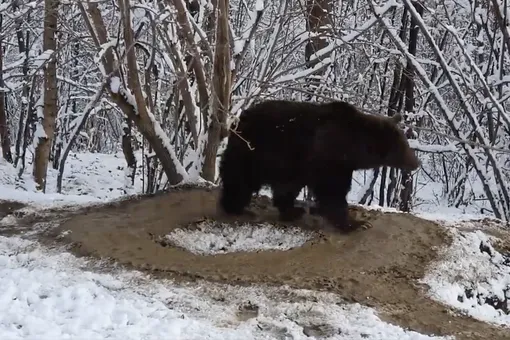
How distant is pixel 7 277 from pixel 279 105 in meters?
2.50

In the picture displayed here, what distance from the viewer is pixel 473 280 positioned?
15.5 feet

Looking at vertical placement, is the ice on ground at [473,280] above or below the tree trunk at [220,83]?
below

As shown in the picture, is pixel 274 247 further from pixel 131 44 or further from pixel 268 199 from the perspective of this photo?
pixel 131 44

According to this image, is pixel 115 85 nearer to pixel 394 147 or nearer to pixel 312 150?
pixel 312 150

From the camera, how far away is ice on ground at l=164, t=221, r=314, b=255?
5362mm

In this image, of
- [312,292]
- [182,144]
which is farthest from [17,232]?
[182,144]

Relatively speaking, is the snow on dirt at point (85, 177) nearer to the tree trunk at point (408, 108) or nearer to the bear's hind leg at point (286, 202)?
the tree trunk at point (408, 108)

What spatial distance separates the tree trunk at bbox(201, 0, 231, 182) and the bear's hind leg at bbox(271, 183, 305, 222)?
1212mm

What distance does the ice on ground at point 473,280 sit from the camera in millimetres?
4395

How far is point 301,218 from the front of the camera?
5766 mm

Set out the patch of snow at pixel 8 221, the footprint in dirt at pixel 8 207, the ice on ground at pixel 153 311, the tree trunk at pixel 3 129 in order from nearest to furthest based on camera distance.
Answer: the ice on ground at pixel 153 311 → the patch of snow at pixel 8 221 → the footprint in dirt at pixel 8 207 → the tree trunk at pixel 3 129

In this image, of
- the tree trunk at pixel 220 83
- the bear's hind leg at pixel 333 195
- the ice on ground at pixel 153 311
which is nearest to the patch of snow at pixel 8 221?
the ice on ground at pixel 153 311

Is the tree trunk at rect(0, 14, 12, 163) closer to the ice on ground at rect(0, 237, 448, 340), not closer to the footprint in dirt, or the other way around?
the footprint in dirt

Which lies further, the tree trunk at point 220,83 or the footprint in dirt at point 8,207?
the tree trunk at point 220,83
